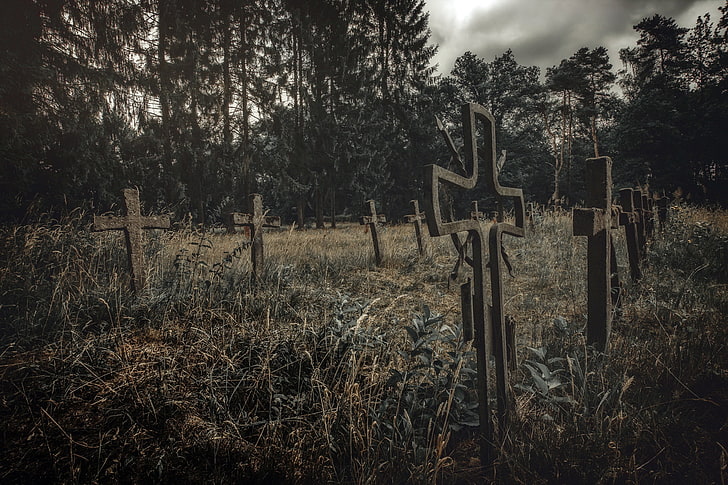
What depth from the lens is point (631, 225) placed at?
149 inches

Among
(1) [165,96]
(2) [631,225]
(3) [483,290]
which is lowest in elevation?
(3) [483,290]

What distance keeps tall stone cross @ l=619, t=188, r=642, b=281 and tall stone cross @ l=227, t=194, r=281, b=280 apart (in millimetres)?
4208

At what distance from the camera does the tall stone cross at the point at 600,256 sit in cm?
237

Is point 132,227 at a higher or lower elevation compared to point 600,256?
higher

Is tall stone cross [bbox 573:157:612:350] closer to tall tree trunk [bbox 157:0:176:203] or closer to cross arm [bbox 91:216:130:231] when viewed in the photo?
cross arm [bbox 91:216:130:231]

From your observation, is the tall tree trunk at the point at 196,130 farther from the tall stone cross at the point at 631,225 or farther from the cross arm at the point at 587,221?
the cross arm at the point at 587,221

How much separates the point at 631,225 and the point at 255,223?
451 centimetres

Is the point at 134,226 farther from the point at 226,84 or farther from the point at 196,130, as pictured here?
the point at 226,84

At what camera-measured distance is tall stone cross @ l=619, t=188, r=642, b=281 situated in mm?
3603

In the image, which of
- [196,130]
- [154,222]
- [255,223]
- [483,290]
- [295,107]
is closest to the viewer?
[483,290]

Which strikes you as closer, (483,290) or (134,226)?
(483,290)

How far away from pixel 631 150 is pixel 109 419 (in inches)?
930

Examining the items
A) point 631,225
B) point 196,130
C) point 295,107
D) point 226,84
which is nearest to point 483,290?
point 631,225

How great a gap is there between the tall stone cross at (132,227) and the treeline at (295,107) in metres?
3.66
